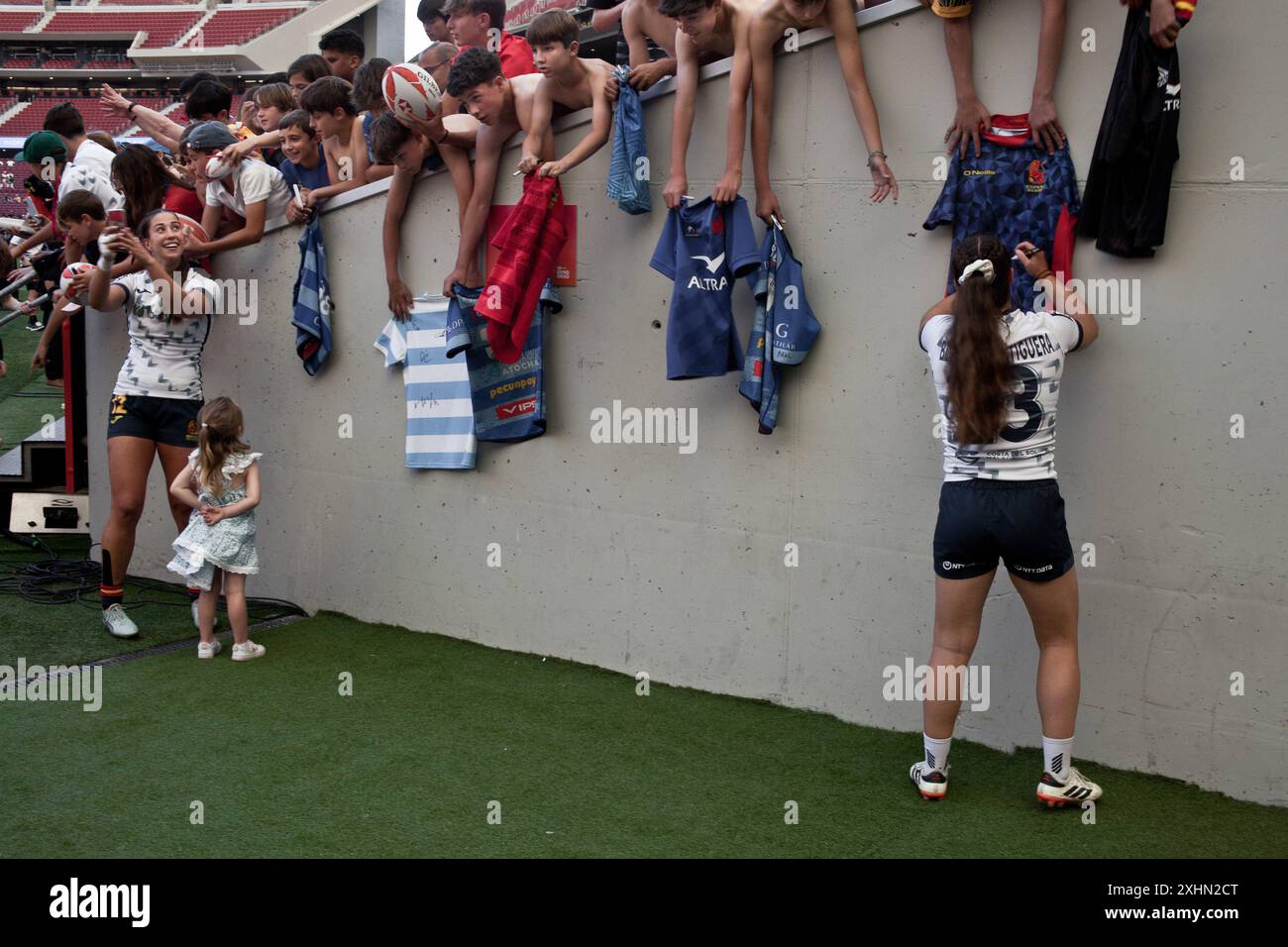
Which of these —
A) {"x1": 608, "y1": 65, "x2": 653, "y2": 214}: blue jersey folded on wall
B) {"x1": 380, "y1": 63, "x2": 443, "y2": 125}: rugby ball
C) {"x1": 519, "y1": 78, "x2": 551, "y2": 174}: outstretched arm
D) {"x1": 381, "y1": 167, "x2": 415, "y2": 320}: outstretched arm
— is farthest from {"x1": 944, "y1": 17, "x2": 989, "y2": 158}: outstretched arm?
{"x1": 381, "y1": 167, "x2": 415, "y2": 320}: outstretched arm

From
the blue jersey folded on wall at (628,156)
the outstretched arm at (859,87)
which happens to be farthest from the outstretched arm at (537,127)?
the outstretched arm at (859,87)

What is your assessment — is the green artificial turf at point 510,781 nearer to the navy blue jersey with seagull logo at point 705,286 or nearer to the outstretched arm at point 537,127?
the navy blue jersey with seagull logo at point 705,286

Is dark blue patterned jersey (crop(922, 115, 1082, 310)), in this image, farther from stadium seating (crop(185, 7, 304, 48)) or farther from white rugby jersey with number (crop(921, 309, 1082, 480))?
stadium seating (crop(185, 7, 304, 48))

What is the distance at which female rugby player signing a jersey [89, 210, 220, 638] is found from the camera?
246 inches

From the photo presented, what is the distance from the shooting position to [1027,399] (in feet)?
12.7

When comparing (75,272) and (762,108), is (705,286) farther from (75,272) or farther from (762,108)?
(75,272)

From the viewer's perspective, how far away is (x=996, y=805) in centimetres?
414

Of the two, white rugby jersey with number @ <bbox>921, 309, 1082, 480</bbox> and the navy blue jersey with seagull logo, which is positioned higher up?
the navy blue jersey with seagull logo

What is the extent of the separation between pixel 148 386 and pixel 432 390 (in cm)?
147

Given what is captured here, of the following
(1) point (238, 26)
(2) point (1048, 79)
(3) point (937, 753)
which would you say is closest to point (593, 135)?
(2) point (1048, 79)

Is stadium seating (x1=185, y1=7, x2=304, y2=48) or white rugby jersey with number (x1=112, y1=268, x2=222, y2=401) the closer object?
white rugby jersey with number (x1=112, y1=268, x2=222, y2=401)

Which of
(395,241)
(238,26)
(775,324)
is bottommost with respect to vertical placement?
(775,324)

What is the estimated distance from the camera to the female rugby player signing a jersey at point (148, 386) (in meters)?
6.25

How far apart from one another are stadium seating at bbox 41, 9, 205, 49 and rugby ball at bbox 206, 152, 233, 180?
47.7m
